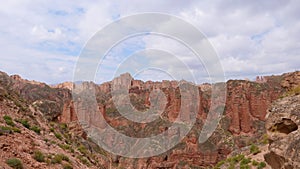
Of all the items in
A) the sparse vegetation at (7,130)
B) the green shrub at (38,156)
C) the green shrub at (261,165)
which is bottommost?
the green shrub at (261,165)

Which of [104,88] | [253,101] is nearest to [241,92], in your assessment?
[253,101]

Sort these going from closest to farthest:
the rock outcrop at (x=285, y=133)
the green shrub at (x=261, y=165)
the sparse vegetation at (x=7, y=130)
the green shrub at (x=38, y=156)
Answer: the rock outcrop at (x=285, y=133), the green shrub at (x=38, y=156), the sparse vegetation at (x=7, y=130), the green shrub at (x=261, y=165)

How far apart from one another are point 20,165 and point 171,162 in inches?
2662

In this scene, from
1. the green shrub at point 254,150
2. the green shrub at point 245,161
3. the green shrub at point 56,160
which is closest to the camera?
the green shrub at point 56,160

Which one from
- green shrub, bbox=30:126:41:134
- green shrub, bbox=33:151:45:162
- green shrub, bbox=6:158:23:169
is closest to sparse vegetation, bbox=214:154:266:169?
green shrub, bbox=33:151:45:162

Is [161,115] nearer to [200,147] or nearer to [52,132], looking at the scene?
[200,147]

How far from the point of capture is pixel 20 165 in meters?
10.7

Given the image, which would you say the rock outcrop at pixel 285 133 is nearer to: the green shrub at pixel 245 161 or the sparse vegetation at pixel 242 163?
the sparse vegetation at pixel 242 163

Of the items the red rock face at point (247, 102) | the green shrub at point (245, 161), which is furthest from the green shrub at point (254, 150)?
the red rock face at point (247, 102)

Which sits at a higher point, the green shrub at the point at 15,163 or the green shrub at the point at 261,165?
the green shrub at the point at 15,163

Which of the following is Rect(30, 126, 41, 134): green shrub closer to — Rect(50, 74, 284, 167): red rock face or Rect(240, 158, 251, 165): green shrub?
Rect(240, 158, 251, 165): green shrub

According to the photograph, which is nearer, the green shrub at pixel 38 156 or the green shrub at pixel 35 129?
the green shrub at pixel 38 156

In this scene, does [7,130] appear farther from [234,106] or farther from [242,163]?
[234,106]

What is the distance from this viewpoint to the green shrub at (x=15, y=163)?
1036cm
